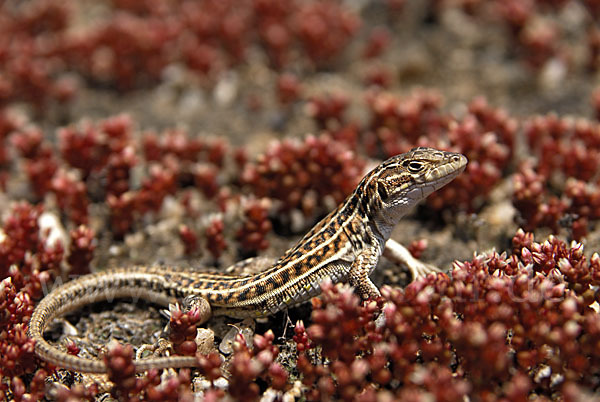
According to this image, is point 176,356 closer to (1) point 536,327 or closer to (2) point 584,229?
(1) point 536,327

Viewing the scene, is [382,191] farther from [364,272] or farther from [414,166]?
[364,272]

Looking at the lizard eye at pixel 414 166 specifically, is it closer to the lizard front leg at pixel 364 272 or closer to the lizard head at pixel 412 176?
the lizard head at pixel 412 176

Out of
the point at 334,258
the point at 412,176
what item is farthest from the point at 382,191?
the point at 334,258

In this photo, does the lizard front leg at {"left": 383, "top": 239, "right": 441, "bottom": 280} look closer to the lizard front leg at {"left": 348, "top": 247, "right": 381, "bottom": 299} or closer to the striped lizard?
the striped lizard

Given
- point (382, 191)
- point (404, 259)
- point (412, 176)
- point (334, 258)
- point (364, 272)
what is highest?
point (412, 176)

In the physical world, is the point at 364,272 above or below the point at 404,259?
above

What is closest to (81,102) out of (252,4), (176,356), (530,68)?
(252,4)

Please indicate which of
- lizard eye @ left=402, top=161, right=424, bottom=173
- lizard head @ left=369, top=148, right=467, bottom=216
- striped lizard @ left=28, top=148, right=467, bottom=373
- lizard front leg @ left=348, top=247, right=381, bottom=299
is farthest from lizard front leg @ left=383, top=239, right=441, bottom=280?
lizard eye @ left=402, top=161, right=424, bottom=173
